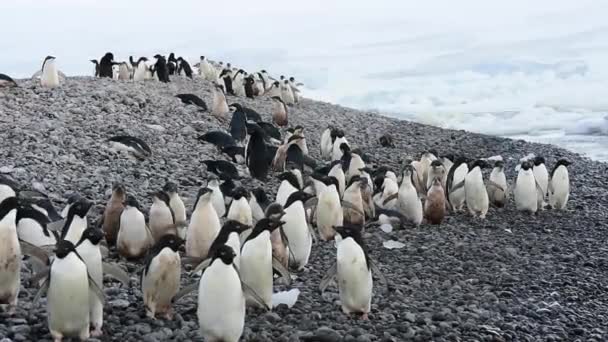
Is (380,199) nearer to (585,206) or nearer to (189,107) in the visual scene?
(585,206)

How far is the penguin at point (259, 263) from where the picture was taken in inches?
184

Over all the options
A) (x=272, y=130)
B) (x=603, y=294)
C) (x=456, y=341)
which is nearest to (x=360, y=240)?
(x=456, y=341)

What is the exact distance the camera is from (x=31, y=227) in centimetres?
490

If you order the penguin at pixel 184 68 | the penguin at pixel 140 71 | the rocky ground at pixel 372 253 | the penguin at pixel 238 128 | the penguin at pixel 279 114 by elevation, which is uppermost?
the penguin at pixel 184 68

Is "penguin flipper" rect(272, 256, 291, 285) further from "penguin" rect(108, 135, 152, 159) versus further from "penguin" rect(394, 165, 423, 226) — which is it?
"penguin" rect(108, 135, 152, 159)

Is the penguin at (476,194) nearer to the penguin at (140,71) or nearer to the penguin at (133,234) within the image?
the penguin at (133,234)

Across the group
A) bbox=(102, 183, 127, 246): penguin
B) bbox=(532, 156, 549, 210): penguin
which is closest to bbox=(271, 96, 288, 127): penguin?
bbox=(532, 156, 549, 210): penguin

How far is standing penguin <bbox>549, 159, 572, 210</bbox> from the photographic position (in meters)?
9.61

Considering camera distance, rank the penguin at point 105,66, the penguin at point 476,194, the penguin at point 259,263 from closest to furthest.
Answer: the penguin at point 259,263, the penguin at point 476,194, the penguin at point 105,66

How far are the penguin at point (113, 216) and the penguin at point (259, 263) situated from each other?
1398 millimetres

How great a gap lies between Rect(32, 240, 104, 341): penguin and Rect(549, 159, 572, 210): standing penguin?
727cm

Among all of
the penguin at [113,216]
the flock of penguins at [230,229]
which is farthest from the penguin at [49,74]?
the penguin at [113,216]

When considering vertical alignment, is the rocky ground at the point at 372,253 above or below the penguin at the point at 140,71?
below

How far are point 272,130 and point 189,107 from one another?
2024 mm
